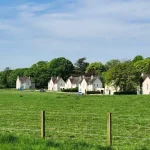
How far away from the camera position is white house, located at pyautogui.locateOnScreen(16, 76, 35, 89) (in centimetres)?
16738

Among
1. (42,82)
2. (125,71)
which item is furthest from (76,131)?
(42,82)

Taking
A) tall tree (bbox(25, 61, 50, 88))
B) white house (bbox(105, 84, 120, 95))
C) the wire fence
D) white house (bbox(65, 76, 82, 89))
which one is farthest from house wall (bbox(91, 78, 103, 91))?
the wire fence

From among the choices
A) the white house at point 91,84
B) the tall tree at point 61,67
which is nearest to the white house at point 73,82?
the white house at point 91,84

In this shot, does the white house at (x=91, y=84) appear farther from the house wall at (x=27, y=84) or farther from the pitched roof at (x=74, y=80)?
the house wall at (x=27, y=84)

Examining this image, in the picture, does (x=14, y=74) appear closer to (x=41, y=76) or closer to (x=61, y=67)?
(x=41, y=76)

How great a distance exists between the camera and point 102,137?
14.2m

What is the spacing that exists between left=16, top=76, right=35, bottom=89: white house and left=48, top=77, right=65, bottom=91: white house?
15173 millimetres

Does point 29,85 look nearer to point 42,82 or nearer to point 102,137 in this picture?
point 42,82

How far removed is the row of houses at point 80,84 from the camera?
102 metres

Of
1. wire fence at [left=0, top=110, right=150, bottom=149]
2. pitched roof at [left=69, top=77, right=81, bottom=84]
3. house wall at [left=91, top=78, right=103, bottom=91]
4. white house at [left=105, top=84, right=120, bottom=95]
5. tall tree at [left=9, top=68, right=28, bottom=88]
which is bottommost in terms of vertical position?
wire fence at [left=0, top=110, right=150, bottom=149]

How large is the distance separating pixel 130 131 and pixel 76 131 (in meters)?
2.67

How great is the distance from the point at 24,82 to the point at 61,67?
20.1 metres

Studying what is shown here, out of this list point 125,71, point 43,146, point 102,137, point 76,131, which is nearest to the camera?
point 43,146

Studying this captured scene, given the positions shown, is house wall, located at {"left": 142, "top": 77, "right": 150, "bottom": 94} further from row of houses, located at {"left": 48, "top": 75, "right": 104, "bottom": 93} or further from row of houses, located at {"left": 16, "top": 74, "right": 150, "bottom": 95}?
row of houses, located at {"left": 48, "top": 75, "right": 104, "bottom": 93}
